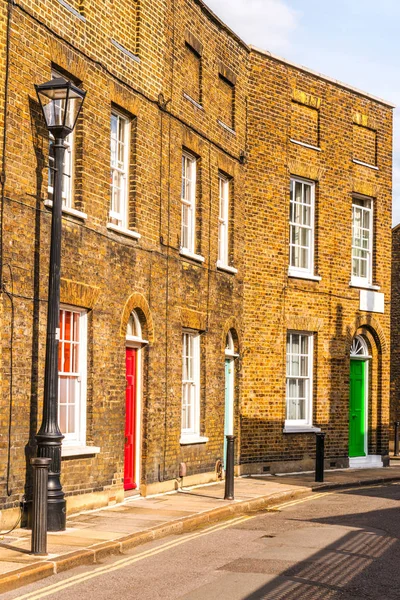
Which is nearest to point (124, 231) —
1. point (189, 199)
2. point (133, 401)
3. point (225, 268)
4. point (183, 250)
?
point (183, 250)

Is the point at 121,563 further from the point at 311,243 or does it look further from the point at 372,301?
the point at 372,301

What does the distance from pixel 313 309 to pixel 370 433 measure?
3.93 m

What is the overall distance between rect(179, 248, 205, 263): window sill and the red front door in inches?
89.6

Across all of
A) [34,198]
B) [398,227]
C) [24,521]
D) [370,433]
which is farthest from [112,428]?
[398,227]

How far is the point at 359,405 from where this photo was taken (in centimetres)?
2505

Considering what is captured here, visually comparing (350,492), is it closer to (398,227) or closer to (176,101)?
(176,101)

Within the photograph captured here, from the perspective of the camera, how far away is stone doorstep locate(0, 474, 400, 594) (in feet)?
31.4

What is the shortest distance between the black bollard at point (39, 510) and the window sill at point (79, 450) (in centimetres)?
301

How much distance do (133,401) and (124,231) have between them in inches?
110

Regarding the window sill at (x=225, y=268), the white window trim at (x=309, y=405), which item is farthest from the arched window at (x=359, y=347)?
the window sill at (x=225, y=268)

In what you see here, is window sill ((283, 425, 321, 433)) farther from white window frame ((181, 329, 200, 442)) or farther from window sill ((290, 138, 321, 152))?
window sill ((290, 138, 321, 152))

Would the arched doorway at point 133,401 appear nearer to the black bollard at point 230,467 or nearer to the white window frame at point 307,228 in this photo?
the black bollard at point 230,467

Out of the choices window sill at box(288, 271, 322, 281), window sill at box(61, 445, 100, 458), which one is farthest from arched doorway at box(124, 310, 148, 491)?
window sill at box(288, 271, 322, 281)

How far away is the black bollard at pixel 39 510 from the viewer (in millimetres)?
10492
